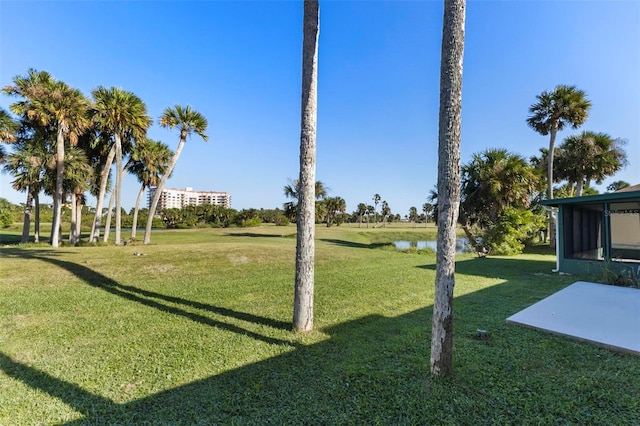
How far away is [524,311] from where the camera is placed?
4.96 metres

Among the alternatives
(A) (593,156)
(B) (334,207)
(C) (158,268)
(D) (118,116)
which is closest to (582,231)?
(A) (593,156)

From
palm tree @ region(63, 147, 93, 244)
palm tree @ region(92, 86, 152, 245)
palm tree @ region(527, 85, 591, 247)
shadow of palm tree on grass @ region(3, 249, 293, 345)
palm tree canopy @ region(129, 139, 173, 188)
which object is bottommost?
shadow of palm tree on grass @ region(3, 249, 293, 345)

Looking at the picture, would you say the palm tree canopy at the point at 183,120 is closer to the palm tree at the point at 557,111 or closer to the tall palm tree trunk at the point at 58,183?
the tall palm tree trunk at the point at 58,183

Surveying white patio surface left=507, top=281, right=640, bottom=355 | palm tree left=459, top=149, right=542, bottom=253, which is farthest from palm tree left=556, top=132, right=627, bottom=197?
white patio surface left=507, top=281, right=640, bottom=355

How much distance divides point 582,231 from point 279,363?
12.8 m

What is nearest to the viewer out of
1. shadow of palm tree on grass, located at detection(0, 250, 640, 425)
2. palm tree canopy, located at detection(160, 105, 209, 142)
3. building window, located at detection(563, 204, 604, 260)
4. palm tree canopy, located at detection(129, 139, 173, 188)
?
shadow of palm tree on grass, located at detection(0, 250, 640, 425)

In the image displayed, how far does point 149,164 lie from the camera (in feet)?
58.3

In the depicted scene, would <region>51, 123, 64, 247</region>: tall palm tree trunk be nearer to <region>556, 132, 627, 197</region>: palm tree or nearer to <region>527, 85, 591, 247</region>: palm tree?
<region>527, 85, 591, 247</region>: palm tree

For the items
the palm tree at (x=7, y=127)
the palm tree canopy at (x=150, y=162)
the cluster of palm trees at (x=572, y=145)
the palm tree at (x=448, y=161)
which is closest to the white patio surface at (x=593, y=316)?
the palm tree at (x=448, y=161)

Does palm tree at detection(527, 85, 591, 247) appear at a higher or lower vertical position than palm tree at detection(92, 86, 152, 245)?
higher

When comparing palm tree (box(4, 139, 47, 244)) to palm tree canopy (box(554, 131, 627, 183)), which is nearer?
palm tree (box(4, 139, 47, 244))

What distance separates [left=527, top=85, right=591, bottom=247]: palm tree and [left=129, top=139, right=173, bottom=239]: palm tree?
75.9 feet

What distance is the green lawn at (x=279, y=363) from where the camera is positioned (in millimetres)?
2363

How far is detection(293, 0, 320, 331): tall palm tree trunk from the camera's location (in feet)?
13.8
